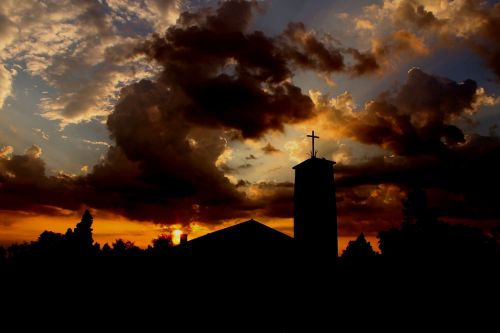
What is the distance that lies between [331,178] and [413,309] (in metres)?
10.8

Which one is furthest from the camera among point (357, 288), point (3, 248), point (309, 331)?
point (3, 248)

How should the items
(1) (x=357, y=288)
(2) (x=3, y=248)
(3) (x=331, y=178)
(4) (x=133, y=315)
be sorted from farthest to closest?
(2) (x=3, y=248) < (3) (x=331, y=178) < (1) (x=357, y=288) < (4) (x=133, y=315)

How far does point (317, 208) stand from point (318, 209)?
0.37 ft

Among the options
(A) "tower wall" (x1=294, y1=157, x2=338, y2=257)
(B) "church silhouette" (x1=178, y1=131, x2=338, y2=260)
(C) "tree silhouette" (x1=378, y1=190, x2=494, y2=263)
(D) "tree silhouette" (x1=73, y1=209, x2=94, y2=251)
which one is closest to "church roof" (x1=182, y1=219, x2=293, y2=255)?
(B) "church silhouette" (x1=178, y1=131, x2=338, y2=260)

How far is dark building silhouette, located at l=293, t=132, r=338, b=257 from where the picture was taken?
96.0 ft

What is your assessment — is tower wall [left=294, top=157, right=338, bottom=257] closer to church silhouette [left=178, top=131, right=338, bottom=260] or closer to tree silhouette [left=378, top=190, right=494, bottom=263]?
church silhouette [left=178, top=131, right=338, bottom=260]

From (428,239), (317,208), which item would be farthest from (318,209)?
(428,239)

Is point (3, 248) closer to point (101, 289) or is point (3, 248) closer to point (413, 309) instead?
point (101, 289)

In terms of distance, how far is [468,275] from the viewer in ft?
107

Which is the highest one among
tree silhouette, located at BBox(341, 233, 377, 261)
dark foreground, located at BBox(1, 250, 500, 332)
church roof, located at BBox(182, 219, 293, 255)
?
tree silhouette, located at BBox(341, 233, 377, 261)

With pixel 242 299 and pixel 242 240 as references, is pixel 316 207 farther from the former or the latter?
pixel 242 299

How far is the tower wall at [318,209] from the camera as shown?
29.3m

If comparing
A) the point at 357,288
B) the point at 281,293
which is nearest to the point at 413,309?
the point at 357,288

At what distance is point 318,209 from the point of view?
96.5ft
